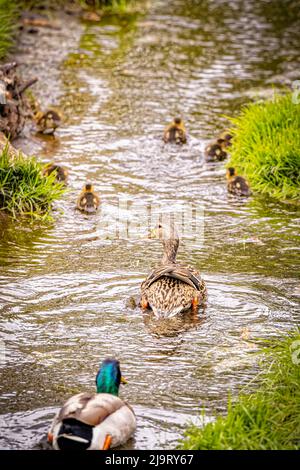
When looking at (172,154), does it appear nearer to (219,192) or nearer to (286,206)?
(219,192)

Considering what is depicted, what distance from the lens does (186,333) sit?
20.7 feet

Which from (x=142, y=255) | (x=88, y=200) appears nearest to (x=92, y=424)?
(x=142, y=255)

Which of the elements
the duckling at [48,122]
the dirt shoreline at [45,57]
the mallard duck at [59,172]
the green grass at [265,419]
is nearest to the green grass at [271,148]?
the mallard duck at [59,172]

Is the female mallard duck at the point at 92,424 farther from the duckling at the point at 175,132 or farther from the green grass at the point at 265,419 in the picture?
the duckling at the point at 175,132

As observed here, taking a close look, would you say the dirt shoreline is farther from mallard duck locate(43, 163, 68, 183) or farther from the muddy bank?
mallard duck locate(43, 163, 68, 183)

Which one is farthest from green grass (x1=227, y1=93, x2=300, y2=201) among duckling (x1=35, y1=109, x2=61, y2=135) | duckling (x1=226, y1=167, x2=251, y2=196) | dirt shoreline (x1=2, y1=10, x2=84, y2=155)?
dirt shoreline (x1=2, y1=10, x2=84, y2=155)

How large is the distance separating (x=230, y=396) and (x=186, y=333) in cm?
107

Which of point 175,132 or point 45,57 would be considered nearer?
point 175,132

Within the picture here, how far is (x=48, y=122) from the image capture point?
10.5 meters

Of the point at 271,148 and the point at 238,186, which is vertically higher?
the point at 271,148

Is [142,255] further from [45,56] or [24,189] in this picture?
[45,56]

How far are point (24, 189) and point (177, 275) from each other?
2.39 m

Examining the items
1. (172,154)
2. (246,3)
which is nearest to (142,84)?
(172,154)

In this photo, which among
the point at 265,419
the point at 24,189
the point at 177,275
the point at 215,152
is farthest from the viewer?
the point at 215,152
